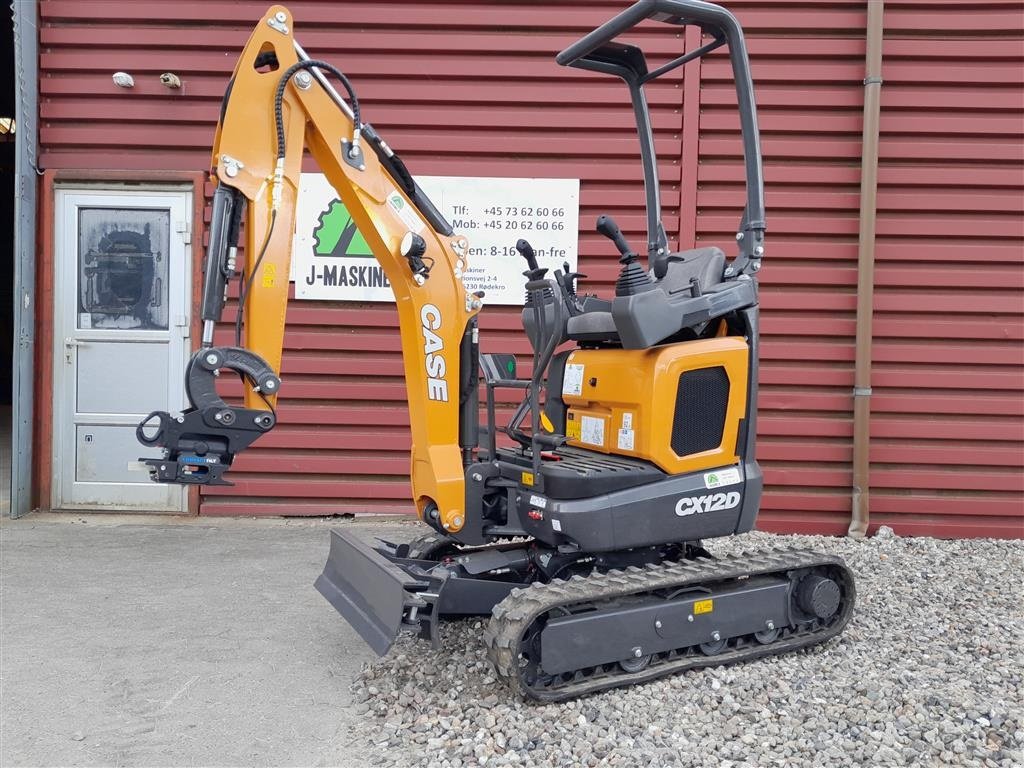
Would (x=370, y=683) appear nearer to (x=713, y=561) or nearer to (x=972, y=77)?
(x=713, y=561)

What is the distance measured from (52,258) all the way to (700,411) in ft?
17.4

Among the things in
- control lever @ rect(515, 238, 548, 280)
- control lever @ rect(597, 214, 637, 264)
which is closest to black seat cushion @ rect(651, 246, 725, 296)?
control lever @ rect(597, 214, 637, 264)

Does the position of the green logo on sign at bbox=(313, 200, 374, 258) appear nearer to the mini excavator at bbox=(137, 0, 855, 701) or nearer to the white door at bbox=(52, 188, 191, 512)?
the white door at bbox=(52, 188, 191, 512)

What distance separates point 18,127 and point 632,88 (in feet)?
15.6

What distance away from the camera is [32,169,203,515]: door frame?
6.05 metres

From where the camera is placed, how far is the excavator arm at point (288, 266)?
3104 mm

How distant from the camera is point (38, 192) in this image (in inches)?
240

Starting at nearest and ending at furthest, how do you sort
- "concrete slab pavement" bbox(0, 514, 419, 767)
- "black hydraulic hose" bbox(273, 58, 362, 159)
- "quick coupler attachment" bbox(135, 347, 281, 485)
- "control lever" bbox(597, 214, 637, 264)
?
1. "concrete slab pavement" bbox(0, 514, 419, 767)
2. "quick coupler attachment" bbox(135, 347, 281, 485)
3. "black hydraulic hose" bbox(273, 58, 362, 159)
4. "control lever" bbox(597, 214, 637, 264)

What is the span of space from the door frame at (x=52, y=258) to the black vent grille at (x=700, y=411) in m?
4.15

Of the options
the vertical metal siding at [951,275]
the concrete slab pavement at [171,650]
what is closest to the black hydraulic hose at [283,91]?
the concrete slab pavement at [171,650]

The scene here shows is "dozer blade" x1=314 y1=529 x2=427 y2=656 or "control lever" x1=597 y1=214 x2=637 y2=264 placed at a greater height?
"control lever" x1=597 y1=214 x2=637 y2=264

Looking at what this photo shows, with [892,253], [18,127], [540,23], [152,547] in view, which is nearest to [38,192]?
[18,127]

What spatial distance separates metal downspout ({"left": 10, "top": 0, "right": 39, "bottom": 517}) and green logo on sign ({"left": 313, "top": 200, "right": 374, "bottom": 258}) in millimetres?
2219

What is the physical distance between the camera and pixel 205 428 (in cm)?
306
